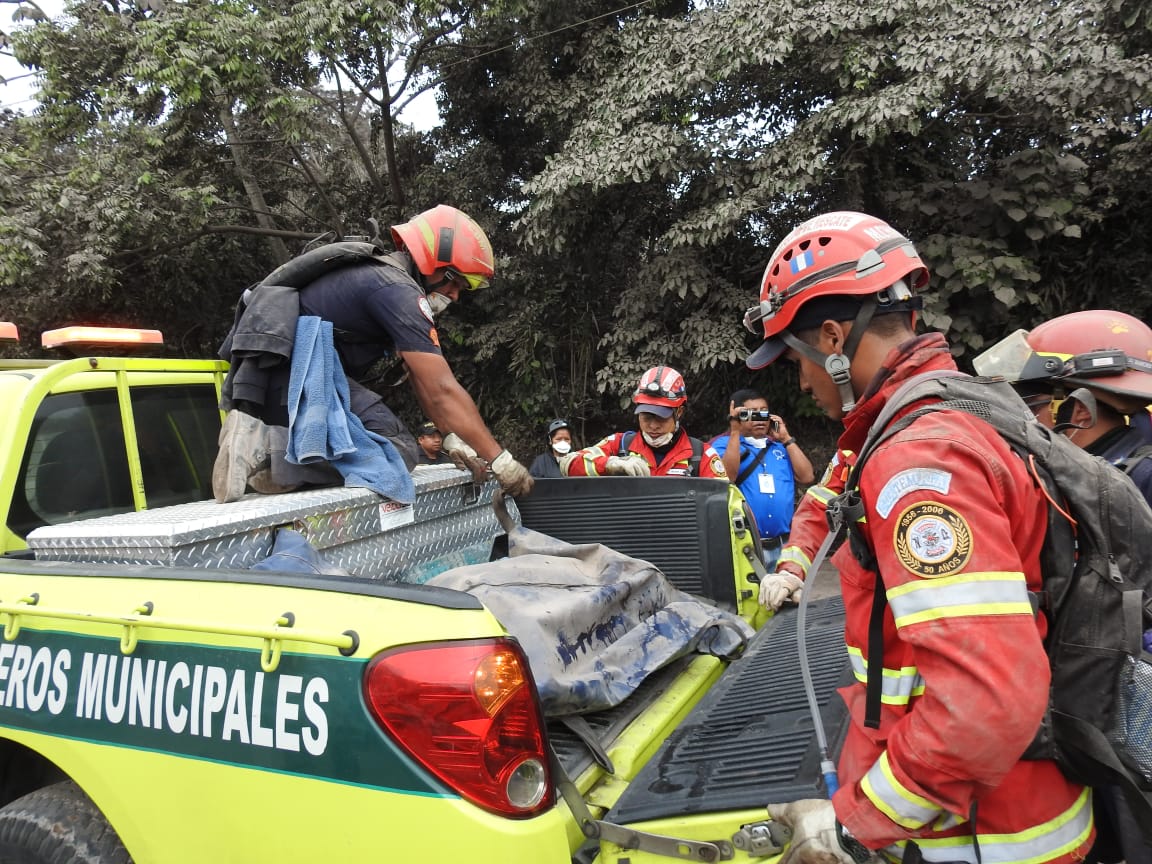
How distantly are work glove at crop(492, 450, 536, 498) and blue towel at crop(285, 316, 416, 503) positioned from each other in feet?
1.16

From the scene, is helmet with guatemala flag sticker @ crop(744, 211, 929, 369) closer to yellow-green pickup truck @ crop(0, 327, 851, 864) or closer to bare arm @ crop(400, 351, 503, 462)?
yellow-green pickup truck @ crop(0, 327, 851, 864)

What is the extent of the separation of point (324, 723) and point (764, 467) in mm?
3875

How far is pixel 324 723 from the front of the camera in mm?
1476

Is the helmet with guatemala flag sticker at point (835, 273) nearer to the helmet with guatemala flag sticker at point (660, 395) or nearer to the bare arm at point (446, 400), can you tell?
the bare arm at point (446, 400)

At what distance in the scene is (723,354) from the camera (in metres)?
8.33

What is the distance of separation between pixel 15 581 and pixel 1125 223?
9.77 metres

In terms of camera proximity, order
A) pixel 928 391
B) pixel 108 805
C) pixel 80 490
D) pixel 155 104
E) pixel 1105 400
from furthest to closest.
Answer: pixel 155 104, pixel 80 490, pixel 1105 400, pixel 108 805, pixel 928 391

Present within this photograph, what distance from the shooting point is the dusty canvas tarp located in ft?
6.33

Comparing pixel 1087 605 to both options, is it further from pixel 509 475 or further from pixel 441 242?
pixel 441 242

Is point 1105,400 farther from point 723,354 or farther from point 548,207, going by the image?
point 548,207

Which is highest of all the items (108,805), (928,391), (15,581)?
(928,391)

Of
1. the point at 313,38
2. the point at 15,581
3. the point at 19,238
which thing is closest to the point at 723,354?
the point at 313,38

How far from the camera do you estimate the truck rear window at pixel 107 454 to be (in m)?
2.85

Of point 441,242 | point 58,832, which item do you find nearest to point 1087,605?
point 58,832
